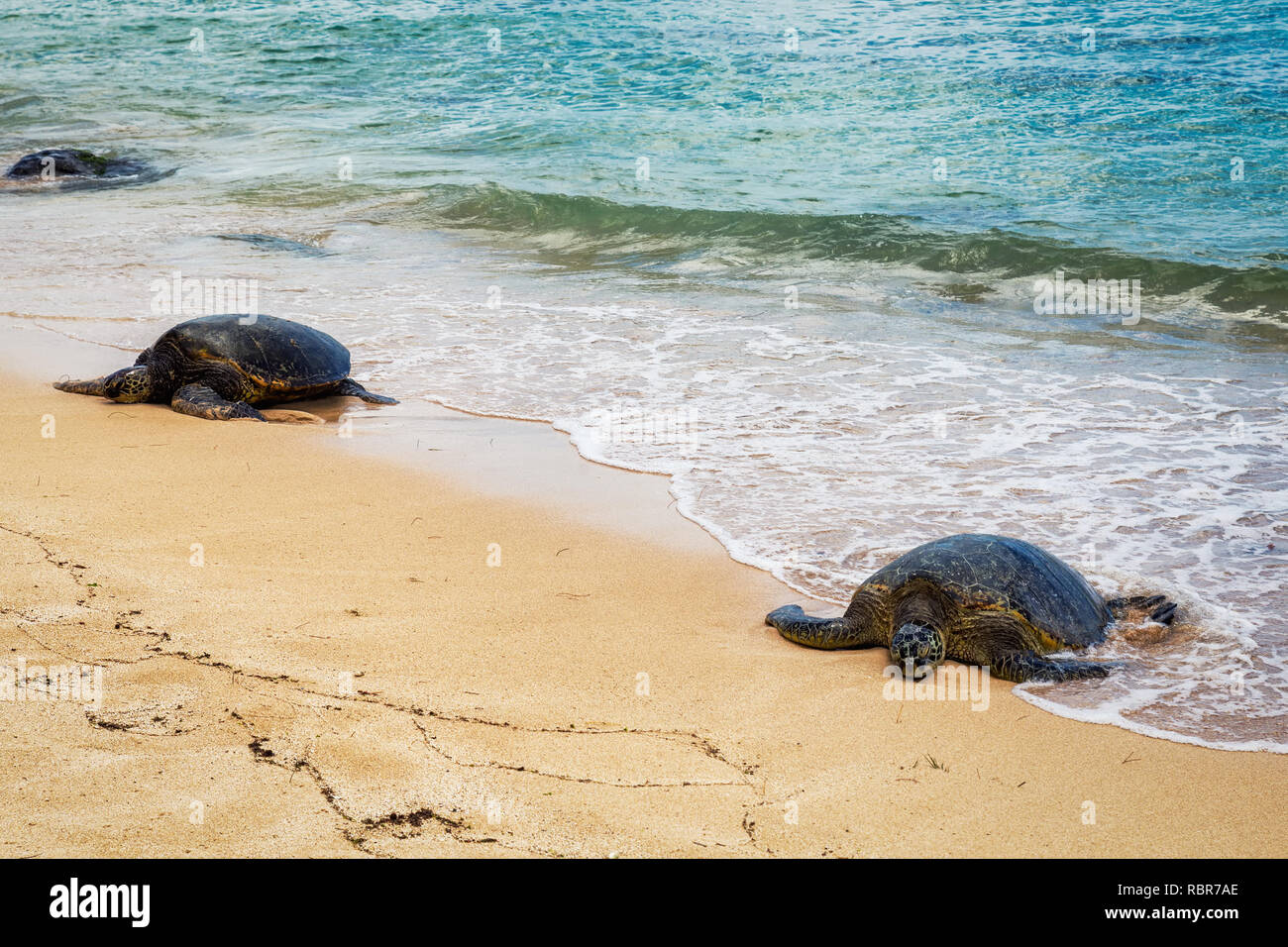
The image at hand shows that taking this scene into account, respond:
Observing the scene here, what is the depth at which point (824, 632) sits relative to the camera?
4.01 metres

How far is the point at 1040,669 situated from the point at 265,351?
5.26 m

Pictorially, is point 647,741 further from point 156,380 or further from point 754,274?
point 754,274

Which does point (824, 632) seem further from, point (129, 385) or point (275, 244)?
point (275, 244)

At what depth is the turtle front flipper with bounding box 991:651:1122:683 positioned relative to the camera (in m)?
3.79

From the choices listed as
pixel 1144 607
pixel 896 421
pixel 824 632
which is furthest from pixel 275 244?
pixel 1144 607

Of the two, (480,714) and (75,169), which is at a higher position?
(75,169)

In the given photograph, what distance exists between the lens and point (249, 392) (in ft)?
22.8

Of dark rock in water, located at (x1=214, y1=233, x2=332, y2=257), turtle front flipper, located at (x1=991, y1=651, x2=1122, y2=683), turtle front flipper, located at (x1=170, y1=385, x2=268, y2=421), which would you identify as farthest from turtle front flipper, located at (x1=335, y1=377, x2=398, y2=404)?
dark rock in water, located at (x1=214, y1=233, x2=332, y2=257)

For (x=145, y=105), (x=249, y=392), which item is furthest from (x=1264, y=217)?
(x=145, y=105)

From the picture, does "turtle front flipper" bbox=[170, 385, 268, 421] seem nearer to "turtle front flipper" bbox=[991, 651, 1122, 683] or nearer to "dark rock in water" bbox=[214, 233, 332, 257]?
"turtle front flipper" bbox=[991, 651, 1122, 683]

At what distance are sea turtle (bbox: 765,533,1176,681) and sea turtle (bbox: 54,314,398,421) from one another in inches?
159

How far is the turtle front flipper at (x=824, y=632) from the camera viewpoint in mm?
4004

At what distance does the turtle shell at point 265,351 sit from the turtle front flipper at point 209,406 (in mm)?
284
